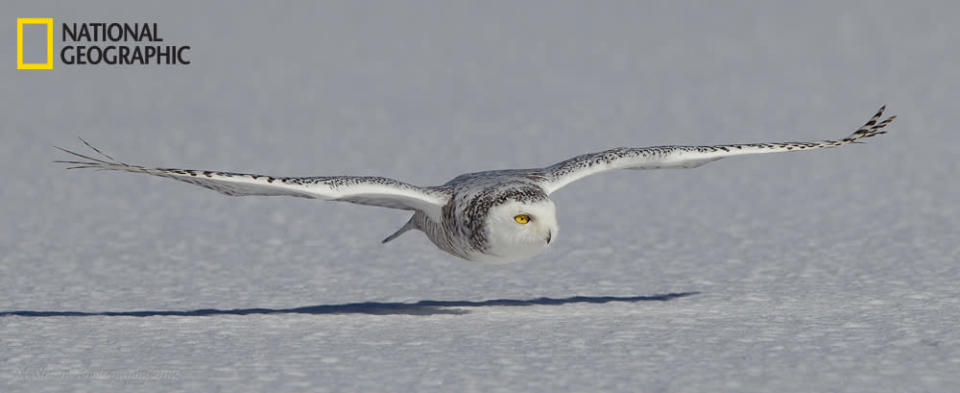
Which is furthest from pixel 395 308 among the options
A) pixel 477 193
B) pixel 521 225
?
pixel 521 225

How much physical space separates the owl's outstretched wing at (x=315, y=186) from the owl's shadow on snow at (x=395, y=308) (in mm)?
1389

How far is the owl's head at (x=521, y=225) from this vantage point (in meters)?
15.2

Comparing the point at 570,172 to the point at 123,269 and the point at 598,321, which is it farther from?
the point at 123,269

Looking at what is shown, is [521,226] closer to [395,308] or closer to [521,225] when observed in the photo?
[521,225]

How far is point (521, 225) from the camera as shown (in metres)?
15.3

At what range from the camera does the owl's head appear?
1525cm

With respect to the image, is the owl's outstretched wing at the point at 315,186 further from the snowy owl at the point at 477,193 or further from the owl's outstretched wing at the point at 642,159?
the owl's outstretched wing at the point at 642,159

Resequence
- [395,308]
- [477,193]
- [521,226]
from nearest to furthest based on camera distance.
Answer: [521,226]
[477,193]
[395,308]

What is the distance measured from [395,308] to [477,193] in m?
2.46

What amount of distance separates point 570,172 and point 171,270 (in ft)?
21.1

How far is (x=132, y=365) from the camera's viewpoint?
14.2 metres

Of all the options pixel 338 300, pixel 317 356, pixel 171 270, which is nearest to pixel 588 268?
pixel 338 300

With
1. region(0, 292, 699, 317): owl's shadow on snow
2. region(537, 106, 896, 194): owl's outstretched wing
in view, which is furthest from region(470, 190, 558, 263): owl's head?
region(0, 292, 699, 317): owl's shadow on snow

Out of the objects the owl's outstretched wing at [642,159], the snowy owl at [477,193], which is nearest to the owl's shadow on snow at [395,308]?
the snowy owl at [477,193]
